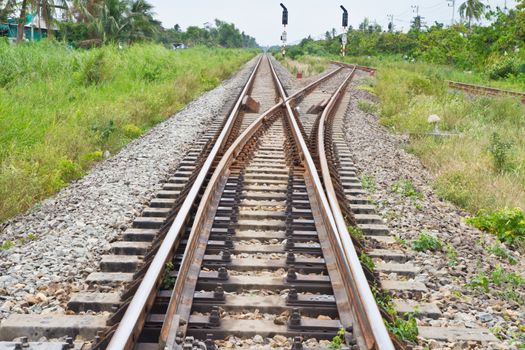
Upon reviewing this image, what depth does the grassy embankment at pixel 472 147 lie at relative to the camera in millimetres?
5703

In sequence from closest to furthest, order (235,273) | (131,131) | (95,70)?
(235,273) < (131,131) < (95,70)

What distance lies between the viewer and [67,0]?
32812 millimetres

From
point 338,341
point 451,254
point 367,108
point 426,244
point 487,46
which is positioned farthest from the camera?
point 487,46

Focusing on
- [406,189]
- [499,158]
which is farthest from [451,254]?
[499,158]

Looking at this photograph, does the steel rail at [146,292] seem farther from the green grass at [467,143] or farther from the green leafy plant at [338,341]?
the green grass at [467,143]

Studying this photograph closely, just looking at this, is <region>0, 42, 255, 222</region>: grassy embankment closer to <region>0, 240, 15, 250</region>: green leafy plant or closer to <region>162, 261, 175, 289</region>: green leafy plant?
<region>0, 240, 15, 250</region>: green leafy plant

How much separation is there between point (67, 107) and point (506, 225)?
768cm

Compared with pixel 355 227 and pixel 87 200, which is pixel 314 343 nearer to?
pixel 355 227

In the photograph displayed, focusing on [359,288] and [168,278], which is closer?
[359,288]

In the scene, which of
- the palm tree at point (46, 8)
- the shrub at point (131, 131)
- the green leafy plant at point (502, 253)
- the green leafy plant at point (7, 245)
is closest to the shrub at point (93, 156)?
the shrub at point (131, 131)

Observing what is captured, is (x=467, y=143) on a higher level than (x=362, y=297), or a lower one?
higher

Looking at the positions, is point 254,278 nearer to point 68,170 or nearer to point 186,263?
point 186,263

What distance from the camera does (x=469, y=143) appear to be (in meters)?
8.44

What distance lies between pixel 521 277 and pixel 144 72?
45.3 feet
